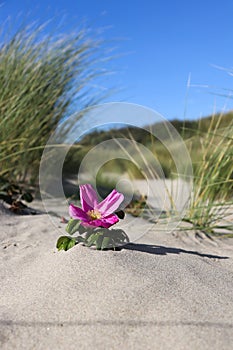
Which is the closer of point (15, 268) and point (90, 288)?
point (90, 288)

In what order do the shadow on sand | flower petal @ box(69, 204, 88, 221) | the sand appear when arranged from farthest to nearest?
the shadow on sand
flower petal @ box(69, 204, 88, 221)
the sand

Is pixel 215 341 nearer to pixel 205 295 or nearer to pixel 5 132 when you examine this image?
pixel 205 295

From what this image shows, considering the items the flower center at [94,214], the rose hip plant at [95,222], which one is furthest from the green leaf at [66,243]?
the flower center at [94,214]

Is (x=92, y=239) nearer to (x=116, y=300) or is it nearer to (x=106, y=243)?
(x=106, y=243)

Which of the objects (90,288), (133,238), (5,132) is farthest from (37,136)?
(90,288)

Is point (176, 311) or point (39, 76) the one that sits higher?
point (39, 76)

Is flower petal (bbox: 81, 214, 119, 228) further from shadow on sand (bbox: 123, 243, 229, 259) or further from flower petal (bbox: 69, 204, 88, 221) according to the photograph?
shadow on sand (bbox: 123, 243, 229, 259)

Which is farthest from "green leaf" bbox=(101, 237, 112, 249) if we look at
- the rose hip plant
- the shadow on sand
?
the shadow on sand

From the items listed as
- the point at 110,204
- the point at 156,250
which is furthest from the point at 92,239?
the point at 156,250
